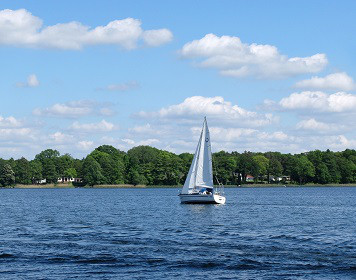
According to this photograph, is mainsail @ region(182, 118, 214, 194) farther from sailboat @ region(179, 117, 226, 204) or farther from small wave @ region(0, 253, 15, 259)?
small wave @ region(0, 253, 15, 259)

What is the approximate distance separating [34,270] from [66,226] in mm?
29477

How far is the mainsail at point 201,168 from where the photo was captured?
101312mm

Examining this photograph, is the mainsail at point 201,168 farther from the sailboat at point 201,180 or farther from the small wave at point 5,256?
the small wave at point 5,256

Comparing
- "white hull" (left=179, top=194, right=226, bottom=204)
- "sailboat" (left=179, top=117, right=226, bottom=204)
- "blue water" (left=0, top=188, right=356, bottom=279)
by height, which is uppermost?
"sailboat" (left=179, top=117, right=226, bottom=204)

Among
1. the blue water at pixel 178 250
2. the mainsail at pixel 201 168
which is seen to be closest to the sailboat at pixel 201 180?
the mainsail at pixel 201 168

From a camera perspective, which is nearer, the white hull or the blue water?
the blue water

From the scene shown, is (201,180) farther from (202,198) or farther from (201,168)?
(202,198)

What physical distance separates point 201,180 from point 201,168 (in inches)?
80.1

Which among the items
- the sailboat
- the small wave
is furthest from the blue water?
the sailboat

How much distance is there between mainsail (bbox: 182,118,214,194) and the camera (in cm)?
10131

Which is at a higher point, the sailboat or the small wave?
the sailboat

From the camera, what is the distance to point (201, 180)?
332 feet

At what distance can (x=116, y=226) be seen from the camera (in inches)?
2608

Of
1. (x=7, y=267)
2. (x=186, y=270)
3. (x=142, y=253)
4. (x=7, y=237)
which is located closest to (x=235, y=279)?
(x=186, y=270)
